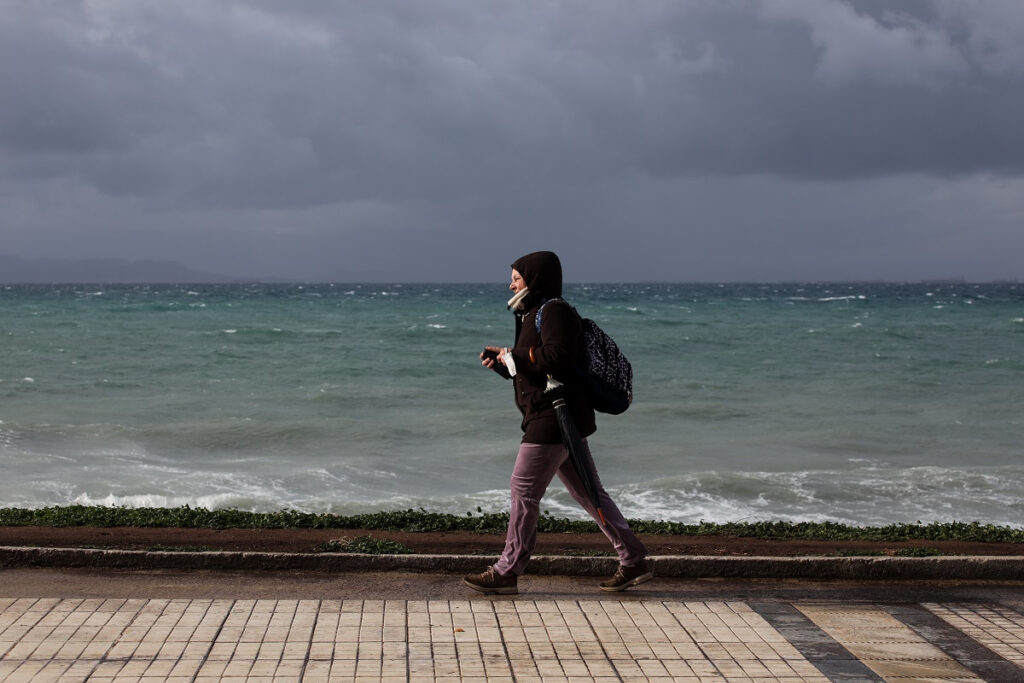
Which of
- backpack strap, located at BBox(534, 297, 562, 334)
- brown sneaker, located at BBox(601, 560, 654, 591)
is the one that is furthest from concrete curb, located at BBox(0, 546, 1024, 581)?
backpack strap, located at BBox(534, 297, 562, 334)

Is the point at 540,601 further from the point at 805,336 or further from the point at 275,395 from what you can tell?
the point at 805,336

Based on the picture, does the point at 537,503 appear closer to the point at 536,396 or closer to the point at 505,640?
the point at 536,396

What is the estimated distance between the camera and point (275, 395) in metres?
22.1

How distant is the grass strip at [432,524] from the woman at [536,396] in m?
2.55

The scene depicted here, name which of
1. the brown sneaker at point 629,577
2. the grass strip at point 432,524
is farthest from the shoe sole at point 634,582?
the grass strip at point 432,524

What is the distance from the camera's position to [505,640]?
5148 millimetres

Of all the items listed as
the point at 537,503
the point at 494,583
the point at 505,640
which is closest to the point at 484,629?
the point at 505,640

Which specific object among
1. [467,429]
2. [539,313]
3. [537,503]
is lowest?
[467,429]

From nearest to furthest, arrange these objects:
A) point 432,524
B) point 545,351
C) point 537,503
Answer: point 545,351 < point 537,503 < point 432,524

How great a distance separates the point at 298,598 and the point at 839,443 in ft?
39.0

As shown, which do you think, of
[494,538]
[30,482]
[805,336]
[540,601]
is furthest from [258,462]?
[805,336]

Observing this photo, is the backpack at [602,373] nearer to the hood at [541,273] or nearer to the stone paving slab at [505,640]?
the hood at [541,273]

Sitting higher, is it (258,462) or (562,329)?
(562,329)

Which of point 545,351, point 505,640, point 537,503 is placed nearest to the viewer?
point 505,640
